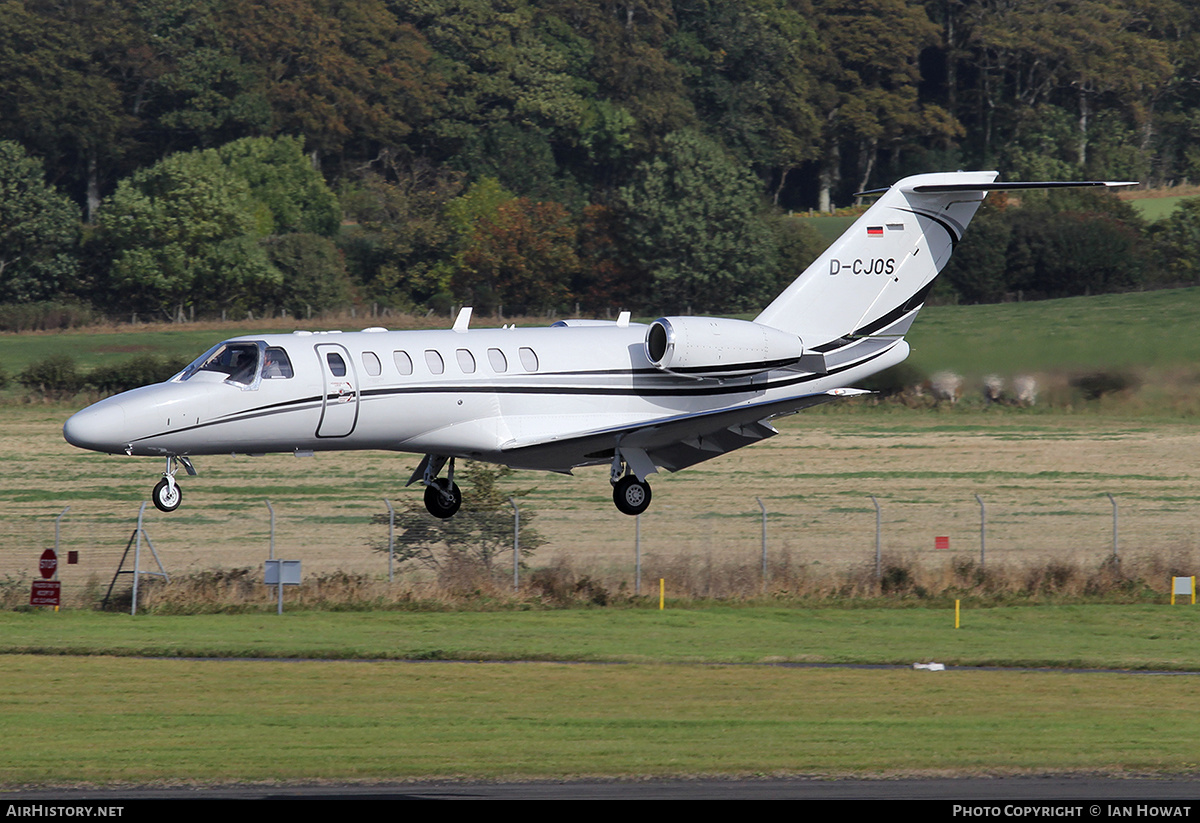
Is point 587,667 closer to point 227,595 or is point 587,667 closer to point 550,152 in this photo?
point 227,595

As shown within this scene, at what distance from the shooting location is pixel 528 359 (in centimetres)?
3148

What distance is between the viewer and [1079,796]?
2816 cm

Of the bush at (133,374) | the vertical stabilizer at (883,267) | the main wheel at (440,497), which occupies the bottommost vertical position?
the main wheel at (440,497)

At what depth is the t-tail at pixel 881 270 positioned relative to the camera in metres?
34.1

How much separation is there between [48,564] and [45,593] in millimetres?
835

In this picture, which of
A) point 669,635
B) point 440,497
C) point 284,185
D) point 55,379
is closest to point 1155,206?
point 284,185

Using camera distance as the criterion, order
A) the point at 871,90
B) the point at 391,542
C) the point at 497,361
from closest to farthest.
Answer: the point at 497,361 < the point at 391,542 < the point at 871,90

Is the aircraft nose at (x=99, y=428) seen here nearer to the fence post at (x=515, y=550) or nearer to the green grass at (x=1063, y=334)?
the fence post at (x=515, y=550)

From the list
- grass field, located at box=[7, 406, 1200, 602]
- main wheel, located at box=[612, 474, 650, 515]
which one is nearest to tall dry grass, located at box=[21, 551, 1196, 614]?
grass field, located at box=[7, 406, 1200, 602]

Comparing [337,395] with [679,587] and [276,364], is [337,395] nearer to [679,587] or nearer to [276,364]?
[276,364]

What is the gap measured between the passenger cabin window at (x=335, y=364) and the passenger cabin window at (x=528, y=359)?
333cm

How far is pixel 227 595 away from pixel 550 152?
82905 millimetres

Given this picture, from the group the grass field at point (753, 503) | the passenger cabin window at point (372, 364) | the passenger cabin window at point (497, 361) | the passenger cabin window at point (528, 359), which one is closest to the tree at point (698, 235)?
the grass field at point (753, 503)

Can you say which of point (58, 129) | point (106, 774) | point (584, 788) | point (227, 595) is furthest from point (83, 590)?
point (58, 129)
